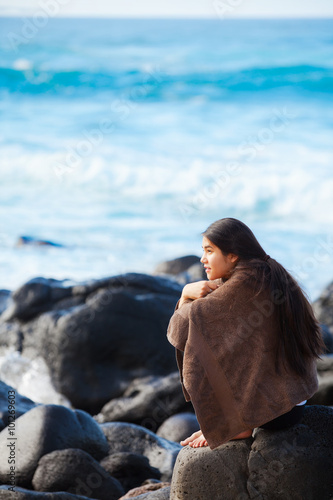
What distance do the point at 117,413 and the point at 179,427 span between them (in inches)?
34.9

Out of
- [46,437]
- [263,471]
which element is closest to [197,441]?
[263,471]

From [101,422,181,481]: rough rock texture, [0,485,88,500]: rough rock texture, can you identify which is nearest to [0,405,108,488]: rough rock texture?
[101,422,181,481]: rough rock texture

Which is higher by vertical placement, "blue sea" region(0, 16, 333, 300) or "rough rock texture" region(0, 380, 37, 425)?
"blue sea" region(0, 16, 333, 300)

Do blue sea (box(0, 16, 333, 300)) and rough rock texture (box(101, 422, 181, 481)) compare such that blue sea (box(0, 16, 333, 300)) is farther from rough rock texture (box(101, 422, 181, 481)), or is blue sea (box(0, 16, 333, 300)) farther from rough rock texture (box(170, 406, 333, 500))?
rough rock texture (box(170, 406, 333, 500))

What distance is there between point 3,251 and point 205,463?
32.8 ft

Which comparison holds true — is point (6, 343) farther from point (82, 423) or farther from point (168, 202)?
point (168, 202)

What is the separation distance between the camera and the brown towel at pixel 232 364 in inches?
121

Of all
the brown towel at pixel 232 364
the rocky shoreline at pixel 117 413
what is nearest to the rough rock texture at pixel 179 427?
the rocky shoreline at pixel 117 413

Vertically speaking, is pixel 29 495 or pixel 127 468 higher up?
pixel 29 495

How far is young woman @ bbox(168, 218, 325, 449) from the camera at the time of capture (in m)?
3.08

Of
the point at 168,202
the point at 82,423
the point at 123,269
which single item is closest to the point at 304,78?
the point at 168,202

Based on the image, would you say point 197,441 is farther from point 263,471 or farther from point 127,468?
point 127,468

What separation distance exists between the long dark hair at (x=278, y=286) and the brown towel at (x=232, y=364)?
5cm

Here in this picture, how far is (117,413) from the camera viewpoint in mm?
6508
